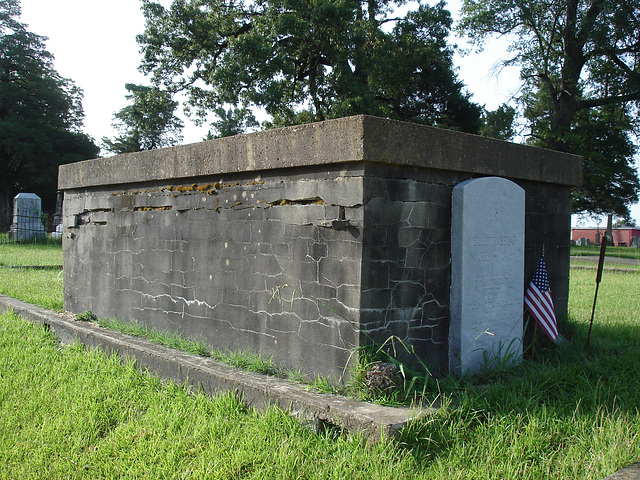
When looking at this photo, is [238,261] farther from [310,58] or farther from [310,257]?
[310,58]

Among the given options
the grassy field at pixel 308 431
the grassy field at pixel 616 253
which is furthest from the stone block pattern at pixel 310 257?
the grassy field at pixel 616 253

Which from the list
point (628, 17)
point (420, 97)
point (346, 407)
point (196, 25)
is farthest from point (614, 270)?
point (196, 25)

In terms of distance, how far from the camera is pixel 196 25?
20.6 m

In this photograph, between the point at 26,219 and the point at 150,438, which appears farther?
the point at 26,219

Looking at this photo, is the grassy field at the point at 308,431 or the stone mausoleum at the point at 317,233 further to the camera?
the stone mausoleum at the point at 317,233

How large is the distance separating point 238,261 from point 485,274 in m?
1.94

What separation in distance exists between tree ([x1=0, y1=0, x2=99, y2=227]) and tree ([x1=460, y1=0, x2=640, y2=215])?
23.8 m

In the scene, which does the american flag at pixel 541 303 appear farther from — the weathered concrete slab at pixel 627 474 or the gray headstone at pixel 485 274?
the weathered concrete slab at pixel 627 474

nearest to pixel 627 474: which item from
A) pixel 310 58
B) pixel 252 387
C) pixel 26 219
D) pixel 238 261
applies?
pixel 252 387

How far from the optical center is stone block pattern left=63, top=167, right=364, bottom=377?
3.76m

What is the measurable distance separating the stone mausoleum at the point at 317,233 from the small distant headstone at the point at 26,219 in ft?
56.4

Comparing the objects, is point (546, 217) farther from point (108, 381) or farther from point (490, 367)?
point (108, 381)

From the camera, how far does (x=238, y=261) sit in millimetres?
4551

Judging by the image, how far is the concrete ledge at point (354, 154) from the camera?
11.9ft
